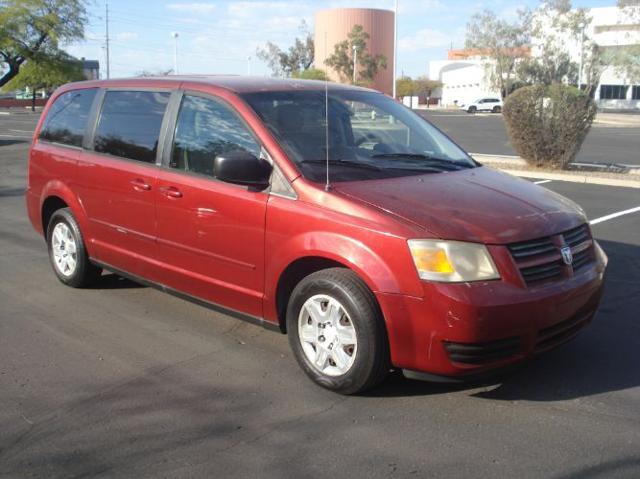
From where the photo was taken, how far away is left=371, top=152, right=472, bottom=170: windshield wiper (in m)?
4.88

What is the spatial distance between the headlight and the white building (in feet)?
160

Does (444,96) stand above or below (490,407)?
above

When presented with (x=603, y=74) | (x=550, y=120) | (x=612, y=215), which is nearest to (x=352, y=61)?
(x=603, y=74)

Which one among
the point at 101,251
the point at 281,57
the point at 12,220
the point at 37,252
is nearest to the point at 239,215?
the point at 101,251

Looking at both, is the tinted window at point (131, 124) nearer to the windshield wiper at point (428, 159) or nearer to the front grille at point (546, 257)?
the windshield wiper at point (428, 159)

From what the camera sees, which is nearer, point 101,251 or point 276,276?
point 276,276

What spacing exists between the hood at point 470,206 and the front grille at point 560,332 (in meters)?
0.53

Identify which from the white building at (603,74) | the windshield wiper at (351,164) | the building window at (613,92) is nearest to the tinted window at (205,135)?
the windshield wiper at (351,164)

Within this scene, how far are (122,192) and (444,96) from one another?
324ft

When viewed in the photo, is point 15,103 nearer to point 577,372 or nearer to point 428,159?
point 428,159

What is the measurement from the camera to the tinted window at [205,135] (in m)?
4.75

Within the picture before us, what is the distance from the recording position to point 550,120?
14.6m

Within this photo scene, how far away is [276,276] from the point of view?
4387 millimetres

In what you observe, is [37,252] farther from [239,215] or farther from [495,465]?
[495,465]
